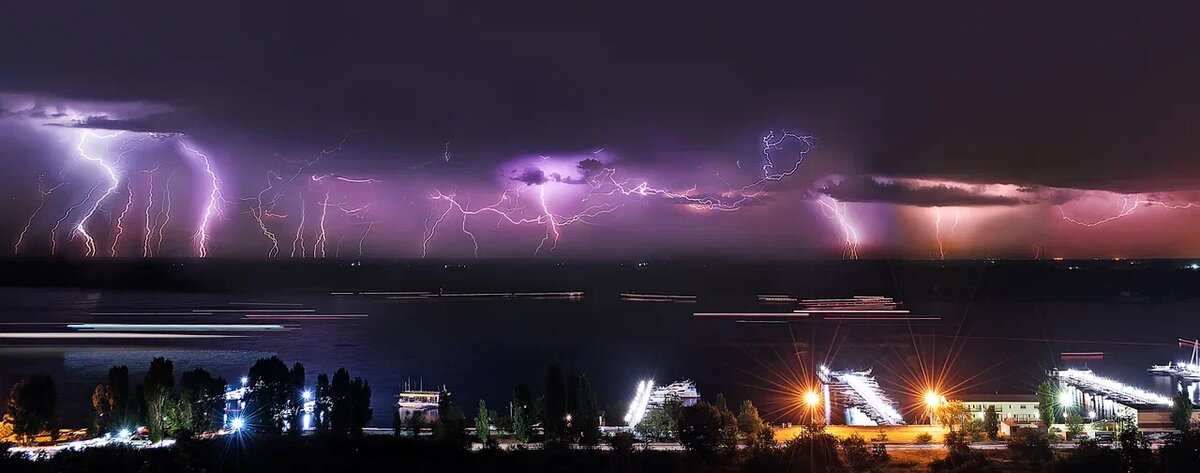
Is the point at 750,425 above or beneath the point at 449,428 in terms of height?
beneath

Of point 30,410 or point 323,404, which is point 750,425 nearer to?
point 323,404

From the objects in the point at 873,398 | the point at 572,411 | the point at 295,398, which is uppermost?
the point at 295,398

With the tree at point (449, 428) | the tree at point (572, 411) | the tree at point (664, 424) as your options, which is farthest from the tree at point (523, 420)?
the tree at point (664, 424)

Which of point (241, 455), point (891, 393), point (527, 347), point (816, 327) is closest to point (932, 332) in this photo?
point (816, 327)

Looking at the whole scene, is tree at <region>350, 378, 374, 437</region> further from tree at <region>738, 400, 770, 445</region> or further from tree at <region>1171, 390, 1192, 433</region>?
tree at <region>1171, 390, 1192, 433</region>

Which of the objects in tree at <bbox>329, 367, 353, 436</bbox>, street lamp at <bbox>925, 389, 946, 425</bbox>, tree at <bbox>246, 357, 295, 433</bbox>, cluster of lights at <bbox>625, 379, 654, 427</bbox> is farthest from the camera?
cluster of lights at <bbox>625, 379, 654, 427</bbox>

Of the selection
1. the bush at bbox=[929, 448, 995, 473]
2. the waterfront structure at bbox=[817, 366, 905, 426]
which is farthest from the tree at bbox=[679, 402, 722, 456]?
the waterfront structure at bbox=[817, 366, 905, 426]

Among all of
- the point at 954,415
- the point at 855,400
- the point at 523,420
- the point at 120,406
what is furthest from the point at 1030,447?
the point at 120,406

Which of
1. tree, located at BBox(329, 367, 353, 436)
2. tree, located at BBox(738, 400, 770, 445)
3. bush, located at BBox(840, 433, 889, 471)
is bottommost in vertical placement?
bush, located at BBox(840, 433, 889, 471)
